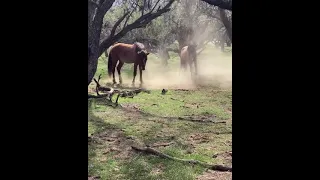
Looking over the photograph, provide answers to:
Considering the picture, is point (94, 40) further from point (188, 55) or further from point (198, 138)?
point (188, 55)

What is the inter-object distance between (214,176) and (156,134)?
235cm

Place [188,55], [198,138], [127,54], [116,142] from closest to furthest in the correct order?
[116,142]
[198,138]
[127,54]
[188,55]

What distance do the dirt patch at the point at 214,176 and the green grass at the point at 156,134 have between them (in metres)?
0.09

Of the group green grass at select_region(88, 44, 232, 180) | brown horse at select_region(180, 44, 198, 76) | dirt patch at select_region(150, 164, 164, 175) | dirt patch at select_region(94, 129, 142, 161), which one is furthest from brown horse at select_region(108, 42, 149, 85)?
dirt patch at select_region(150, 164, 164, 175)

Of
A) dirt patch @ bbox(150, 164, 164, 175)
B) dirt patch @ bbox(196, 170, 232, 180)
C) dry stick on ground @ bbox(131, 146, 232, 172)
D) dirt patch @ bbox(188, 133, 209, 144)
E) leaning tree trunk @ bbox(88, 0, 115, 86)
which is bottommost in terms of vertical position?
dirt patch @ bbox(196, 170, 232, 180)

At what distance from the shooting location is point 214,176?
4.23 metres

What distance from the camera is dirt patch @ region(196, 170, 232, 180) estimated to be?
4160 mm

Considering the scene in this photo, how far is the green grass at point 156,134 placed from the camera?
14.7 feet

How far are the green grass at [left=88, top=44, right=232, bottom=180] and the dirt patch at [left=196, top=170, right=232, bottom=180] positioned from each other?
9 cm

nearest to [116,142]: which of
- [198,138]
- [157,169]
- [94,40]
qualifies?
[198,138]

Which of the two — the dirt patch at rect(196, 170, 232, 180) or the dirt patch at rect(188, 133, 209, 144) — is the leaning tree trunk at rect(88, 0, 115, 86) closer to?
the dirt patch at rect(188, 133, 209, 144)
